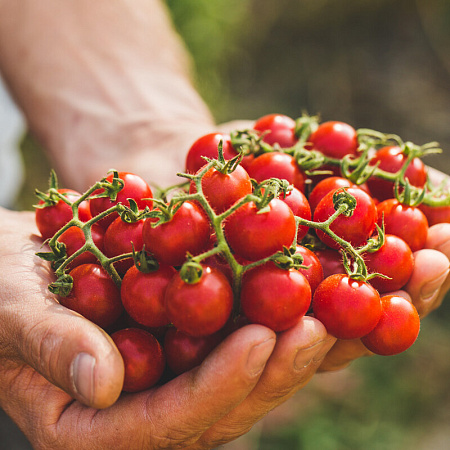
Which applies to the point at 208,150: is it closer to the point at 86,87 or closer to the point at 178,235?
the point at 178,235

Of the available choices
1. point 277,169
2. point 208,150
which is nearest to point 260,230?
point 277,169

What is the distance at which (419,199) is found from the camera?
1428 millimetres

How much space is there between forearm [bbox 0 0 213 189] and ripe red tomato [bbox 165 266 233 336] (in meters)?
A: 1.33

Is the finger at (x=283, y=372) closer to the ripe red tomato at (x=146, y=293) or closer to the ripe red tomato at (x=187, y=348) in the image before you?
the ripe red tomato at (x=187, y=348)

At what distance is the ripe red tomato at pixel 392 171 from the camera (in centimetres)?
156

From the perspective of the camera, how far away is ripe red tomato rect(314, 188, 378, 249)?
1.25 meters

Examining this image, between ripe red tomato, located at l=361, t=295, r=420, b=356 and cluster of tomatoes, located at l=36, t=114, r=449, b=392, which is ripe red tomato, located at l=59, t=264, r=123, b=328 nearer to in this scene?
cluster of tomatoes, located at l=36, t=114, r=449, b=392

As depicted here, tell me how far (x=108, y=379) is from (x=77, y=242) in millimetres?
411

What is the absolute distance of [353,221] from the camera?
124 cm

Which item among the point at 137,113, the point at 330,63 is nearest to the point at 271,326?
the point at 137,113

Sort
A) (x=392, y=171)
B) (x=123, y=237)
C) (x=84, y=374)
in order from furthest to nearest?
(x=392, y=171), (x=123, y=237), (x=84, y=374)

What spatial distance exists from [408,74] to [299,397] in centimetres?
291

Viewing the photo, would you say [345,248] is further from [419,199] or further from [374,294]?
[419,199]

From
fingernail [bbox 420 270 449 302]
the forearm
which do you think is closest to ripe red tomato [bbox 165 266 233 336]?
fingernail [bbox 420 270 449 302]
